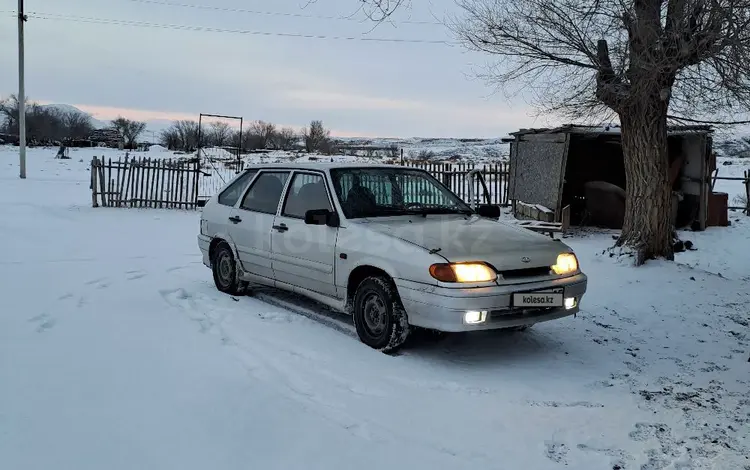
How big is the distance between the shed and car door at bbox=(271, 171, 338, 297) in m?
9.02

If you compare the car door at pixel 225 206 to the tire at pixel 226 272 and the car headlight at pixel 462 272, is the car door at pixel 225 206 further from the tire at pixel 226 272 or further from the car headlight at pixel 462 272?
the car headlight at pixel 462 272

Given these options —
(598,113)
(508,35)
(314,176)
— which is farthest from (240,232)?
(598,113)

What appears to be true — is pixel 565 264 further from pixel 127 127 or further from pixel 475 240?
pixel 127 127

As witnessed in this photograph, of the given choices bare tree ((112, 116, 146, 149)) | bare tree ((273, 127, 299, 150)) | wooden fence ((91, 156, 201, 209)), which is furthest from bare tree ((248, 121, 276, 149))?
wooden fence ((91, 156, 201, 209))

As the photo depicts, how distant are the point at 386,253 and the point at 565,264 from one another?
1.47 metres

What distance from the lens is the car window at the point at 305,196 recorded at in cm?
595

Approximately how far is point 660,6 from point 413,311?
5.75 m

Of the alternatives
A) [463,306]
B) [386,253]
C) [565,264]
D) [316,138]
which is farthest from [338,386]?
[316,138]

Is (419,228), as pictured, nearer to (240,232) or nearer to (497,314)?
(497,314)

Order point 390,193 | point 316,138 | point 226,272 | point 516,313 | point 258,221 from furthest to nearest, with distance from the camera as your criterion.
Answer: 1. point 316,138
2. point 226,272
3. point 258,221
4. point 390,193
5. point 516,313

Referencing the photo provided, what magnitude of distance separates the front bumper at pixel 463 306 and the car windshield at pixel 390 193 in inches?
43.2

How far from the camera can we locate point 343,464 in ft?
10.7

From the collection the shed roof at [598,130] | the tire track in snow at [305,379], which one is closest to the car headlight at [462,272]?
the tire track in snow at [305,379]

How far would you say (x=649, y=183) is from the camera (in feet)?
30.6
